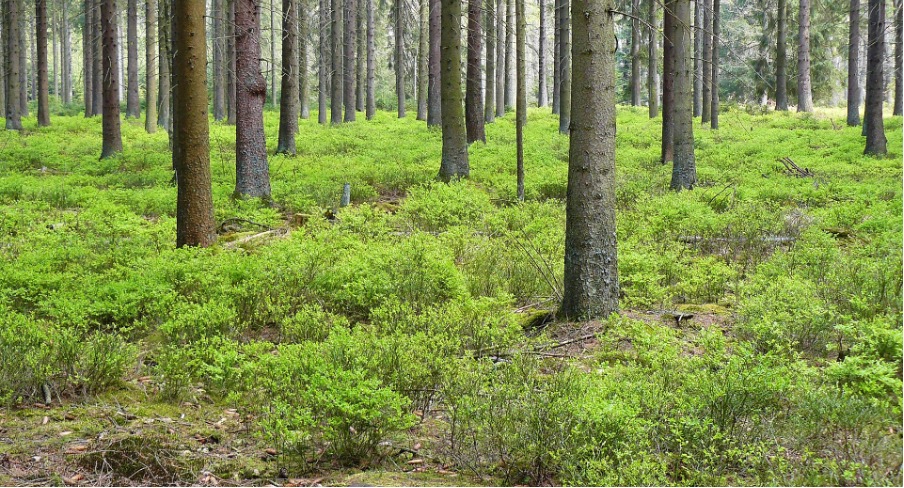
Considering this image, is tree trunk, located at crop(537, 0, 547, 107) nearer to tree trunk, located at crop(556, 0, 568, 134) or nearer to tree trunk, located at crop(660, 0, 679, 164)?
tree trunk, located at crop(556, 0, 568, 134)

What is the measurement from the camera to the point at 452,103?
1408 centimetres

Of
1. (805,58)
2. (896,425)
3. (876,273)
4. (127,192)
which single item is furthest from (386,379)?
(805,58)

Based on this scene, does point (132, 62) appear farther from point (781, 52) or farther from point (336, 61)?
point (781, 52)

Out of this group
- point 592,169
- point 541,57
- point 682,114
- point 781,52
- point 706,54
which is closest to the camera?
point 592,169

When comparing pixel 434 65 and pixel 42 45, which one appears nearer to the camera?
pixel 434 65

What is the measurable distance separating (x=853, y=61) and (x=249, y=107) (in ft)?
63.9

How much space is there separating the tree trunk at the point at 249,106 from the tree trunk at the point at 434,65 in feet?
26.0

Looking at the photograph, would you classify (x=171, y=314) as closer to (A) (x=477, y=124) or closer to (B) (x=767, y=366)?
(B) (x=767, y=366)

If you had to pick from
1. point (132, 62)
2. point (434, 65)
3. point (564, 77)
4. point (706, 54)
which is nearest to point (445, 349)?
point (434, 65)

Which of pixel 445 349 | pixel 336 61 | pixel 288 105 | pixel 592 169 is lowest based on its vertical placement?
pixel 445 349

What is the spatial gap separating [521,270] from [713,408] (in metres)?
3.75

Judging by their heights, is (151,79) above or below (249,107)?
above

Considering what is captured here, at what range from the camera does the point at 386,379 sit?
4664 millimetres

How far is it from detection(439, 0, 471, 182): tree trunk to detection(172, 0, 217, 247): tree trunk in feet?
20.8
